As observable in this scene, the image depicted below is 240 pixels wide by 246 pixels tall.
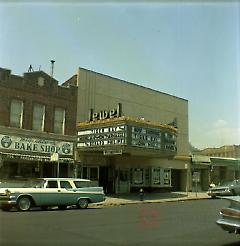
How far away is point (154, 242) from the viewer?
10875 millimetres

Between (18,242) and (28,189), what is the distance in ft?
33.5

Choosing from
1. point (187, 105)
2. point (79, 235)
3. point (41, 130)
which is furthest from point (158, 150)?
point (79, 235)

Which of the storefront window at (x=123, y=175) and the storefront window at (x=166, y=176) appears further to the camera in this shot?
the storefront window at (x=166, y=176)

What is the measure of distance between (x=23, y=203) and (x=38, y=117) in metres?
10.1

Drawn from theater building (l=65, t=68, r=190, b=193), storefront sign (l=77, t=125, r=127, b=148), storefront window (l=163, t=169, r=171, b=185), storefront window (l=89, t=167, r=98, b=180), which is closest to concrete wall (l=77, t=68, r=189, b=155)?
theater building (l=65, t=68, r=190, b=193)

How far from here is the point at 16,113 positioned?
28156mm

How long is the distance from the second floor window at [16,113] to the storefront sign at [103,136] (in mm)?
4518

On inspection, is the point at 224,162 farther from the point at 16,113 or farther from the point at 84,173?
the point at 16,113

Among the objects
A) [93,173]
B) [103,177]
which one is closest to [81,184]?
[93,173]

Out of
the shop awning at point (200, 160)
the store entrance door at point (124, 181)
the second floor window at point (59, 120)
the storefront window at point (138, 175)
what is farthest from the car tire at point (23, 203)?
the shop awning at point (200, 160)

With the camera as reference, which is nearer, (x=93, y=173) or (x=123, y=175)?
(x=93, y=173)

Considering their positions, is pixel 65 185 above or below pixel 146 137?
below

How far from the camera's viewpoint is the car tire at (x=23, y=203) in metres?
20.0

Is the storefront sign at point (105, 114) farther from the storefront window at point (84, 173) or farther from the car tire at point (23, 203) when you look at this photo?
the car tire at point (23, 203)
